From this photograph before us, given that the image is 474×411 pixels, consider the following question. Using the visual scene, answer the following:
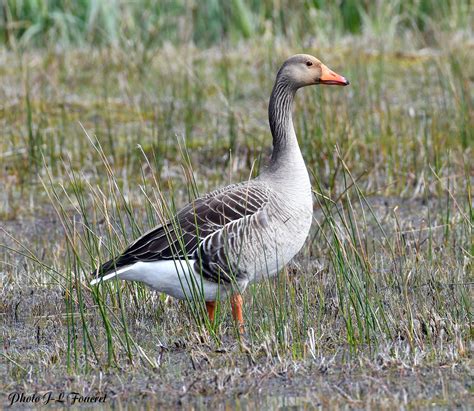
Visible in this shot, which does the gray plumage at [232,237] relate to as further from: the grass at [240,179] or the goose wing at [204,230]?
the grass at [240,179]

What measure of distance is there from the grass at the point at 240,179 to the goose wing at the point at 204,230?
0.19 meters

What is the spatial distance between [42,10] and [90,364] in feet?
31.5

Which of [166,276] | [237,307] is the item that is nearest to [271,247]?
[237,307]

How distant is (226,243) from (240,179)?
3761 millimetres

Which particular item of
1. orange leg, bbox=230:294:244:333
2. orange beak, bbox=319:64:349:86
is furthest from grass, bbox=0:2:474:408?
orange beak, bbox=319:64:349:86

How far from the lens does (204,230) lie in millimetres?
6441

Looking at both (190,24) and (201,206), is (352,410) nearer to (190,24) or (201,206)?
(201,206)

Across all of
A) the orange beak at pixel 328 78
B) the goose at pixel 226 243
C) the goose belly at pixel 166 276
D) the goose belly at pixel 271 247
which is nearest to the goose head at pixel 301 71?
the orange beak at pixel 328 78

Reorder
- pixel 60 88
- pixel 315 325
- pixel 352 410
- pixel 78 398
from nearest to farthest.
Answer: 1. pixel 352 410
2. pixel 78 398
3. pixel 315 325
4. pixel 60 88

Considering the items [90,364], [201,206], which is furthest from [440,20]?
[90,364]

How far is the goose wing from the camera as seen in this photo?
20.9 ft

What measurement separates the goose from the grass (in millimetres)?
154

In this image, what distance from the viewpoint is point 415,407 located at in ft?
16.0

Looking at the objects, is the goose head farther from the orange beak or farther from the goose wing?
the goose wing
